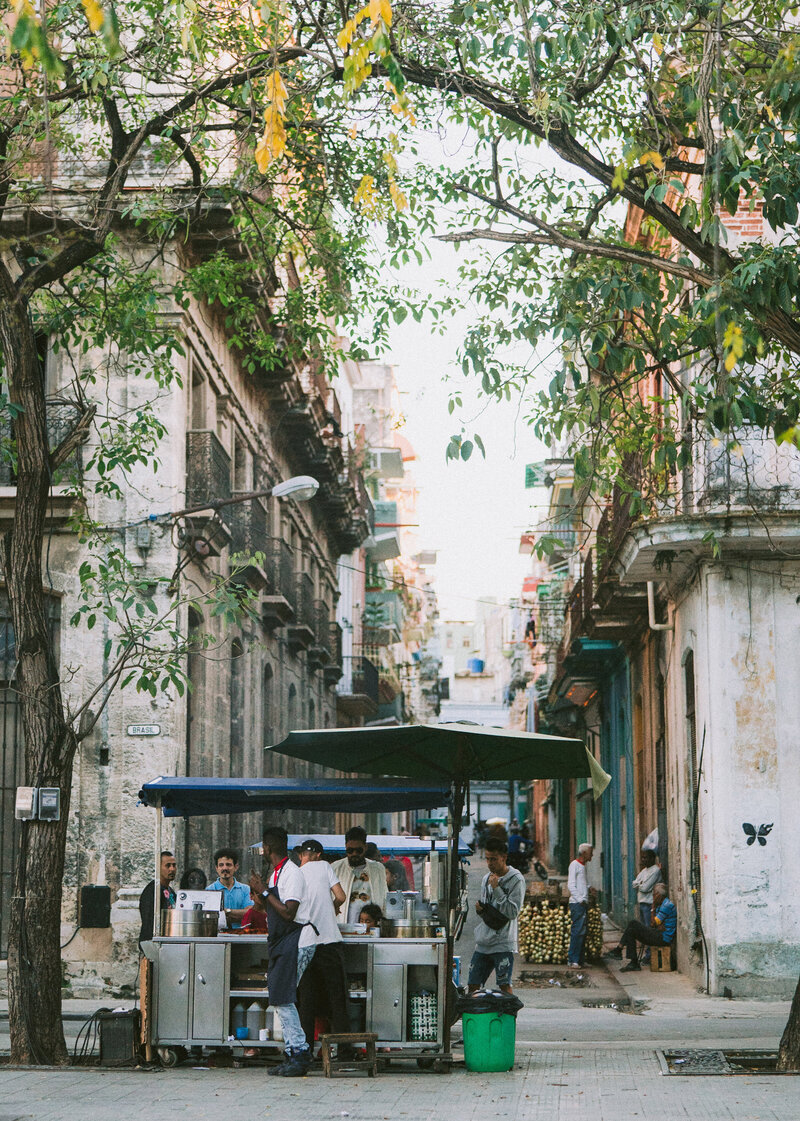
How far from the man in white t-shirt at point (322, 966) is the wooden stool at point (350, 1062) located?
0.77 feet

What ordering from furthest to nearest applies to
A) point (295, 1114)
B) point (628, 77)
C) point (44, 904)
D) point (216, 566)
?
point (216, 566)
point (628, 77)
point (44, 904)
point (295, 1114)

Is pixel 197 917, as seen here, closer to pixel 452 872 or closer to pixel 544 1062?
pixel 452 872

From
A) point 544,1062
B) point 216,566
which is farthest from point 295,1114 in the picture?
point 216,566

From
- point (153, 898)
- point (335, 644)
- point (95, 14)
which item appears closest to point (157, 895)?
point (153, 898)

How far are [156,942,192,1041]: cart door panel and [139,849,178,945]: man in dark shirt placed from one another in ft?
0.90

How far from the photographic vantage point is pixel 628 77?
1132 centimetres

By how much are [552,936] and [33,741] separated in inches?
417

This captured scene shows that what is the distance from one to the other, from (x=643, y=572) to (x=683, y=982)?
A: 4.84m

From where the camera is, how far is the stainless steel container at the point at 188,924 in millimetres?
10961

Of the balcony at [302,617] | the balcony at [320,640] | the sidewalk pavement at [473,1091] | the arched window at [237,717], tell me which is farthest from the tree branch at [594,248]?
the balcony at [320,640]

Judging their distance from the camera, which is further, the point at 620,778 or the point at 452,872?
the point at 620,778

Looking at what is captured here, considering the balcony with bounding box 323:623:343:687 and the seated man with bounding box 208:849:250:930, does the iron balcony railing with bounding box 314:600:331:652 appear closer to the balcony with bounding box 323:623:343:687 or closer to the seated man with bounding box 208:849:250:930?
the balcony with bounding box 323:623:343:687

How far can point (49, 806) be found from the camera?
10375mm

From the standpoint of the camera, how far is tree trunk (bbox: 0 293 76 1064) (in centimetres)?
1027
